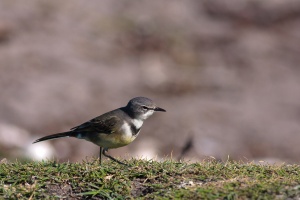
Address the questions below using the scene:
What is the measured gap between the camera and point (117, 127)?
8.77m

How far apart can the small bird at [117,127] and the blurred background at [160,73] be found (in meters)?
4.65

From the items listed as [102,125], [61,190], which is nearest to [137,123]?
[102,125]

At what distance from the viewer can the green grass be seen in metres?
6.82

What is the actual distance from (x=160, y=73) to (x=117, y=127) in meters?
10.3

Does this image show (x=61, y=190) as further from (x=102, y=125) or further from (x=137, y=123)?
(x=137, y=123)

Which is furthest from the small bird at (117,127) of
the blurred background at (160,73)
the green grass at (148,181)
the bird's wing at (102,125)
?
the blurred background at (160,73)

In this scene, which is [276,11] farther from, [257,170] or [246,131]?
[257,170]

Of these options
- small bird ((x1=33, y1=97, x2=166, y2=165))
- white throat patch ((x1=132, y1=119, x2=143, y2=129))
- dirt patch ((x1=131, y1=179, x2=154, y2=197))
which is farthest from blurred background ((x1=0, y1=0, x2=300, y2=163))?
dirt patch ((x1=131, y1=179, x2=154, y2=197))

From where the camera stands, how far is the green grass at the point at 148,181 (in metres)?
6.82

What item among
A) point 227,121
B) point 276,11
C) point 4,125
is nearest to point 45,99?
point 4,125

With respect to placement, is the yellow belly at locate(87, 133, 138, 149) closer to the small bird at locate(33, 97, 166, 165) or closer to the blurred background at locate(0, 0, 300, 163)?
the small bird at locate(33, 97, 166, 165)

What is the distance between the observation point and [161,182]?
7.36 metres

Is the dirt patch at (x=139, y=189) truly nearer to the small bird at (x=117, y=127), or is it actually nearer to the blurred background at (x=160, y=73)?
the small bird at (x=117, y=127)

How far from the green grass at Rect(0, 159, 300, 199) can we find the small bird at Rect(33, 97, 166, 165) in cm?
72
